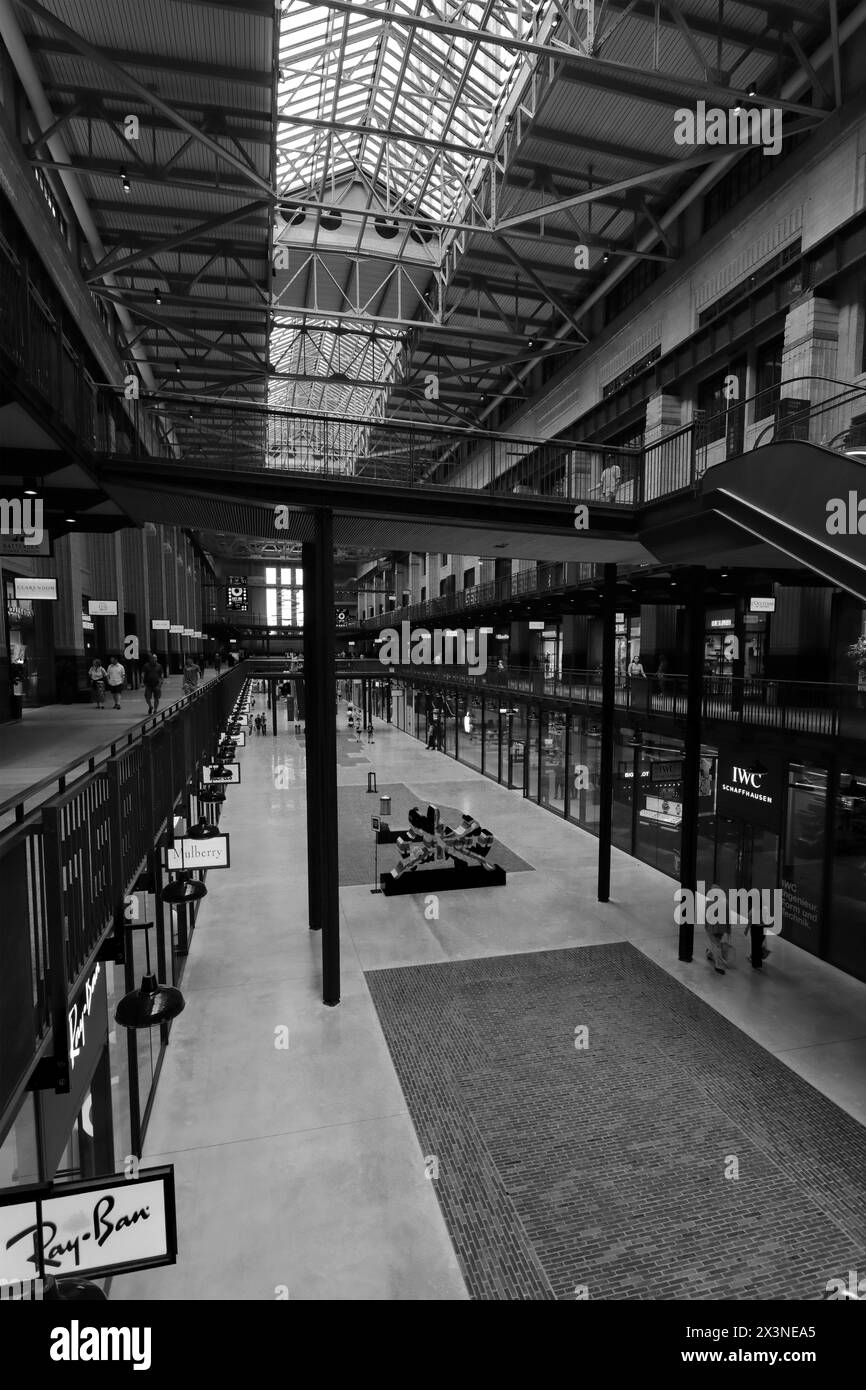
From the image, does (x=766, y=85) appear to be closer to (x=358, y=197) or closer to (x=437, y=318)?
(x=437, y=318)

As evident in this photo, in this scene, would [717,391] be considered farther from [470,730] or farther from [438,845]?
[470,730]

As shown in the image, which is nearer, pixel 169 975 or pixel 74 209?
pixel 169 975

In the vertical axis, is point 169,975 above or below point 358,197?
below

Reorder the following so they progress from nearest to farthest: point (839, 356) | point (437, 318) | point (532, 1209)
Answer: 1. point (532, 1209)
2. point (839, 356)
3. point (437, 318)

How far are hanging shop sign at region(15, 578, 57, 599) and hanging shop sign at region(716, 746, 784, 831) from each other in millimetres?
12421

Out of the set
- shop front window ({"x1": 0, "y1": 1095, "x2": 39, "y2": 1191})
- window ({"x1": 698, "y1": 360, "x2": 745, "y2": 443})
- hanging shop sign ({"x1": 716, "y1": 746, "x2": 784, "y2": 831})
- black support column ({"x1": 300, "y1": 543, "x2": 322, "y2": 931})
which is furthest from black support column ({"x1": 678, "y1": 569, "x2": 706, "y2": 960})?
shop front window ({"x1": 0, "y1": 1095, "x2": 39, "y2": 1191})

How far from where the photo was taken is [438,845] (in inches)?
544

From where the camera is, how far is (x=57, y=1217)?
3.08 metres

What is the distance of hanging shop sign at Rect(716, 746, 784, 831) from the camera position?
10859 mm

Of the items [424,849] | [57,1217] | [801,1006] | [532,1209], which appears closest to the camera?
[57,1217]

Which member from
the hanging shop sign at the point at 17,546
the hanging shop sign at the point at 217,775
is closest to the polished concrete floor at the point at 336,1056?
the hanging shop sign at the point at 217,775

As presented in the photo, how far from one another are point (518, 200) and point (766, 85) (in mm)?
6135

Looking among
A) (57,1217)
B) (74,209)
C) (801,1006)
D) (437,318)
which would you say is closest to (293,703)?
(437,318)

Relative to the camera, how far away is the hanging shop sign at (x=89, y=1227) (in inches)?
117
